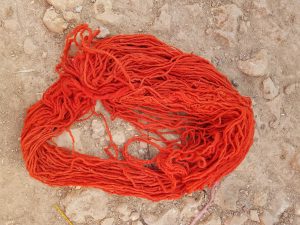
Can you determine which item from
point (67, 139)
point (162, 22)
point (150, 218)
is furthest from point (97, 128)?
point (162, 22)

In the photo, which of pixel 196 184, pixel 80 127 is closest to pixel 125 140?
pixel 80 127

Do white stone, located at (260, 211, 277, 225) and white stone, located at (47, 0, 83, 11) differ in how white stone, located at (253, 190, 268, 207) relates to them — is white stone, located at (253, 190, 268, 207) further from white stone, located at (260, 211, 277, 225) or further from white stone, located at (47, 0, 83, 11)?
white stone, located at (47, 0, 83, 11)

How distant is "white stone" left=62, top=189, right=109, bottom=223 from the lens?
8.04 ft

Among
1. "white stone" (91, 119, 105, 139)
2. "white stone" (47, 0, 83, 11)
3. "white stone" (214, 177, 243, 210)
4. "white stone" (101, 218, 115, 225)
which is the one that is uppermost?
"white stone" (47, 0, 83, 11)

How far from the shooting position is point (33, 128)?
2.39 metres

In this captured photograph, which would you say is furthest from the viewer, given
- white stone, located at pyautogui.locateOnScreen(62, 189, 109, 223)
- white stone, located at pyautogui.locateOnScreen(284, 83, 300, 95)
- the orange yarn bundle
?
white stone, located at pyautogui.locateOnScreen(284, 83, 300, 95)

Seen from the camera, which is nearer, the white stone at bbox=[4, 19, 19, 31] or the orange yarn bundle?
the orange yarn bundle

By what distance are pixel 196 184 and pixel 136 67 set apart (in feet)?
2.18

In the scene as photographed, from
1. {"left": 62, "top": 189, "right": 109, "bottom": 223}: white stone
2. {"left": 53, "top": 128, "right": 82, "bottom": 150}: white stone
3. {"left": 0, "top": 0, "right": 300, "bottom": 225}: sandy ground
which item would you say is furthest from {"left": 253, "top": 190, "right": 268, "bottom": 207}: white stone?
{"left": 53, "top": 128, "right": 82, "bottom": 150}: white stone

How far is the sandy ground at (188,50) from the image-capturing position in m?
2.48

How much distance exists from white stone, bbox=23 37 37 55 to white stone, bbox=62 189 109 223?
0.78 meters

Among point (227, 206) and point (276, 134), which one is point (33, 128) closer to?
point (227, 206)

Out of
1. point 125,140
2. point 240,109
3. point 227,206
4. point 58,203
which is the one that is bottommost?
point 58,203

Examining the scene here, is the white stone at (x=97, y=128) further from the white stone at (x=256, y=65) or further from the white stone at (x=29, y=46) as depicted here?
the white stone at (x=256, y=65)
